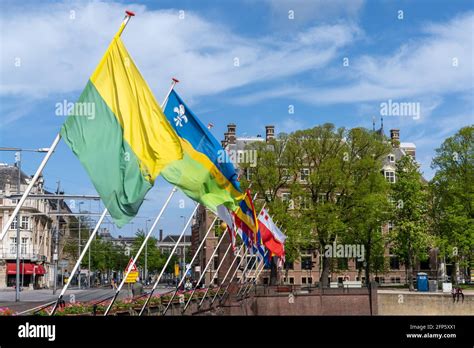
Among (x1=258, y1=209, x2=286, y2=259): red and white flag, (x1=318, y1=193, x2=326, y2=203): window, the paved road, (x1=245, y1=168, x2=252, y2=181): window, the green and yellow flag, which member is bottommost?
the paved road

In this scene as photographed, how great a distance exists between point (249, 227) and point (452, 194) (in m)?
48.6

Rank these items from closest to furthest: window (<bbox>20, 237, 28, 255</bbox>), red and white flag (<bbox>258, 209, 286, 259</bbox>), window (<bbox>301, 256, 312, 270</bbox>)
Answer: red and white flag (<bbox>258, 209, 286, 259</bbox>), window (<bbox>301, 256, 312, 270</bbox>), window (<bbox>20, 237, 28, 255</bbox>)

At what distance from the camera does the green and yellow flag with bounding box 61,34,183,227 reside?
16125 millimetres

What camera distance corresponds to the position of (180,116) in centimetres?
2272

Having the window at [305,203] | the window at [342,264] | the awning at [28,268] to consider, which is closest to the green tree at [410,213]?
the window at [305,203]

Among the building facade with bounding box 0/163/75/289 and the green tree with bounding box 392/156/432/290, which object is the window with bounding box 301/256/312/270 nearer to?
the green tree with bounding box 392/156/432/290

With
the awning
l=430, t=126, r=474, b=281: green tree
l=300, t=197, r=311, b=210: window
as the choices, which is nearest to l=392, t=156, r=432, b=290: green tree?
l=430, t=126, r=474, b=281: green tree

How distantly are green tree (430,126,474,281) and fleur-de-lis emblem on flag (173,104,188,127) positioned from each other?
52793 mm

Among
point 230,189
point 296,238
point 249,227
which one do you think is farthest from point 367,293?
point 230,189

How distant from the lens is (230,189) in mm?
25531

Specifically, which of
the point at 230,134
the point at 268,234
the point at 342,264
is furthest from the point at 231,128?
the point at 268,234

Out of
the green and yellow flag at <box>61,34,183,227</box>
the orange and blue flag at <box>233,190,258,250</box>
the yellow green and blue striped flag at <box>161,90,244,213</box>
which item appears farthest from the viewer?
the orange and blue flag at <box>233,190,258,250</box>

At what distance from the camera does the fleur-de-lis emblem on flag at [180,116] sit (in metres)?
22.6

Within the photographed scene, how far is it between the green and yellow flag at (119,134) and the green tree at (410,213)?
56.7 meters
